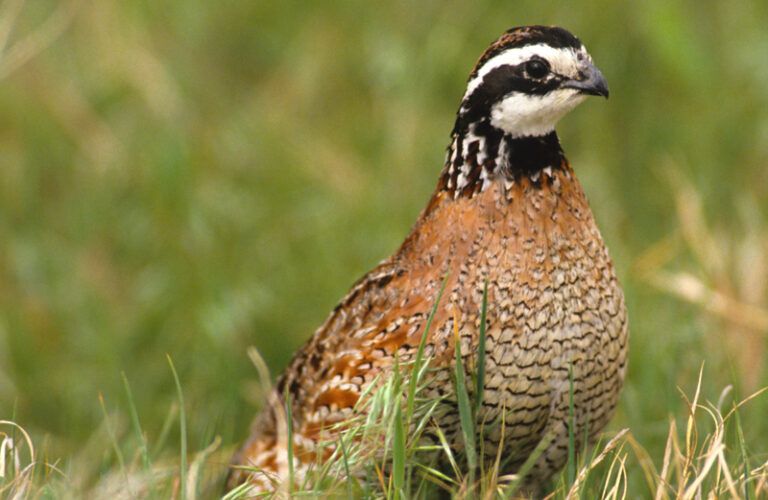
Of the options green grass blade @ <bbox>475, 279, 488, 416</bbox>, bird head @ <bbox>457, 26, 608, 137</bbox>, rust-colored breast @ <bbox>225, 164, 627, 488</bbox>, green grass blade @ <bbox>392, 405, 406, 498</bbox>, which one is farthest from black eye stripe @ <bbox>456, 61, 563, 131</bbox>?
green grass blade @ <bbox>392, 405, 406, 498</bbox>

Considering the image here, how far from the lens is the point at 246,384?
22.7 feet

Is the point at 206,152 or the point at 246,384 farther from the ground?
the point at 206,152

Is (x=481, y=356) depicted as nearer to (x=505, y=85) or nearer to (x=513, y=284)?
(x=513, y=284)

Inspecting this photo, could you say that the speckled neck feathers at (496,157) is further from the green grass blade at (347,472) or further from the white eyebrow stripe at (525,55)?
the green grass blade at (347,472)

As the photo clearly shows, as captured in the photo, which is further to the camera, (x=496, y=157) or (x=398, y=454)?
(x=496, y=157)

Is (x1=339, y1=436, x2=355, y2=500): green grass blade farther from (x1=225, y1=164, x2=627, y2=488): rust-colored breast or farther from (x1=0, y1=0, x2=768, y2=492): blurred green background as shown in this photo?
(x1=0, y1=0, x2=768, y2=492): blurred green background

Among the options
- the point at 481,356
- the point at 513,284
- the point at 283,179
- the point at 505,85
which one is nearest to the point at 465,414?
the point at 481,356

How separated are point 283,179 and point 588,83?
3.78 meters

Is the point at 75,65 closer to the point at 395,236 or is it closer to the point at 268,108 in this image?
the point at 268,108

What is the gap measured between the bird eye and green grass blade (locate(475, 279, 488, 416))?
0.69 meters

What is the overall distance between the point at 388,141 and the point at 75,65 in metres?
2.08

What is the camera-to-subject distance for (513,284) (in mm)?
4211

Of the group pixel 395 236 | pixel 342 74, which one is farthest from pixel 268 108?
pixel 395 236

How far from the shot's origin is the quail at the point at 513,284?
4168mm
